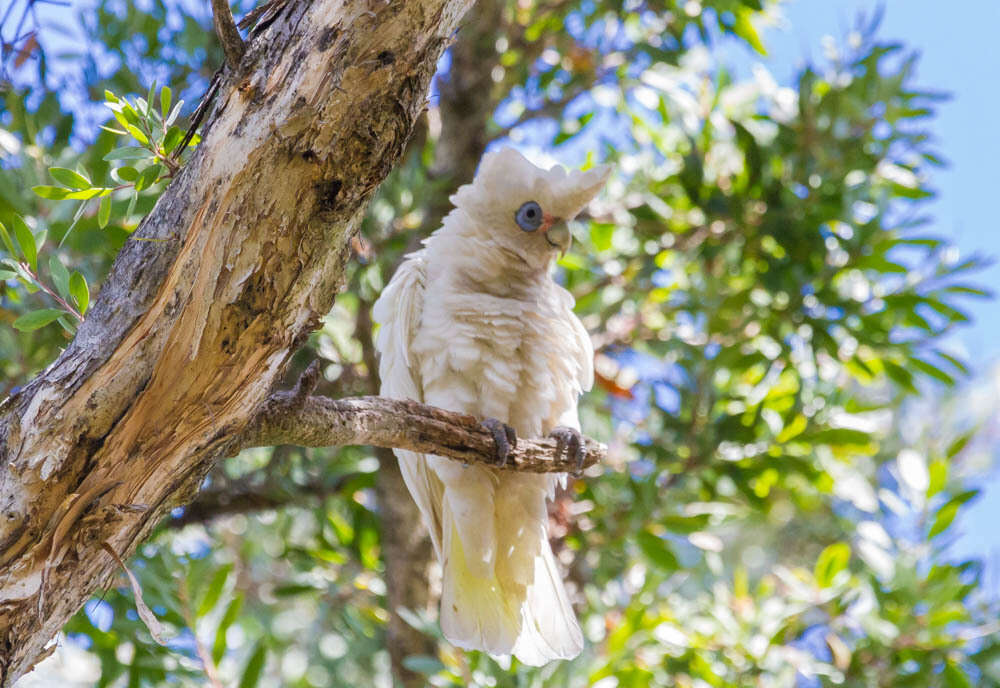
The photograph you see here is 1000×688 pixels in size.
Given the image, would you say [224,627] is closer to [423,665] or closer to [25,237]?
[423,665]

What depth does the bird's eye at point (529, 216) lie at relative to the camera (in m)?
1.97

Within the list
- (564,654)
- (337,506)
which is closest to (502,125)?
(337,506)

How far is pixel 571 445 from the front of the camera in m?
1.73

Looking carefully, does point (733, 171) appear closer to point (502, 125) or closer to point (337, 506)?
point (502, 125)

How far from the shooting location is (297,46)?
1026mm

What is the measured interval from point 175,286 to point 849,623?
224 centimetres

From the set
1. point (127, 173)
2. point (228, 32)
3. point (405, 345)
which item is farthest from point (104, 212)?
point (405, 345)

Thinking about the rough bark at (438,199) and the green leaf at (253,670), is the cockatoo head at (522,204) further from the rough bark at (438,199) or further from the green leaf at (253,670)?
the green leaf at (253,670)

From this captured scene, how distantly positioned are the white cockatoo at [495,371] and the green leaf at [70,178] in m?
0.79

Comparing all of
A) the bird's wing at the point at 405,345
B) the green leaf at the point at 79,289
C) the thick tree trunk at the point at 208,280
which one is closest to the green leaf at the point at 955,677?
the bird's wing at the point at 405,345

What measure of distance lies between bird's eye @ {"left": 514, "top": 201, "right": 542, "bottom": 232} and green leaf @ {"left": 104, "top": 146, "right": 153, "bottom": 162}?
97cm

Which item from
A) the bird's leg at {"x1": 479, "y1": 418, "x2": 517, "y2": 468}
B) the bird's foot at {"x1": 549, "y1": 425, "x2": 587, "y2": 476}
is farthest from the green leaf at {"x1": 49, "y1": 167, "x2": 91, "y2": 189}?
the bird's foot at {"x1": 549, "y1": 425, "x2": 587, "y2": 476}

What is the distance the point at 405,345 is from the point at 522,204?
0.40 metres

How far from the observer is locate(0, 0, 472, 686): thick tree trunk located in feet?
3.34
